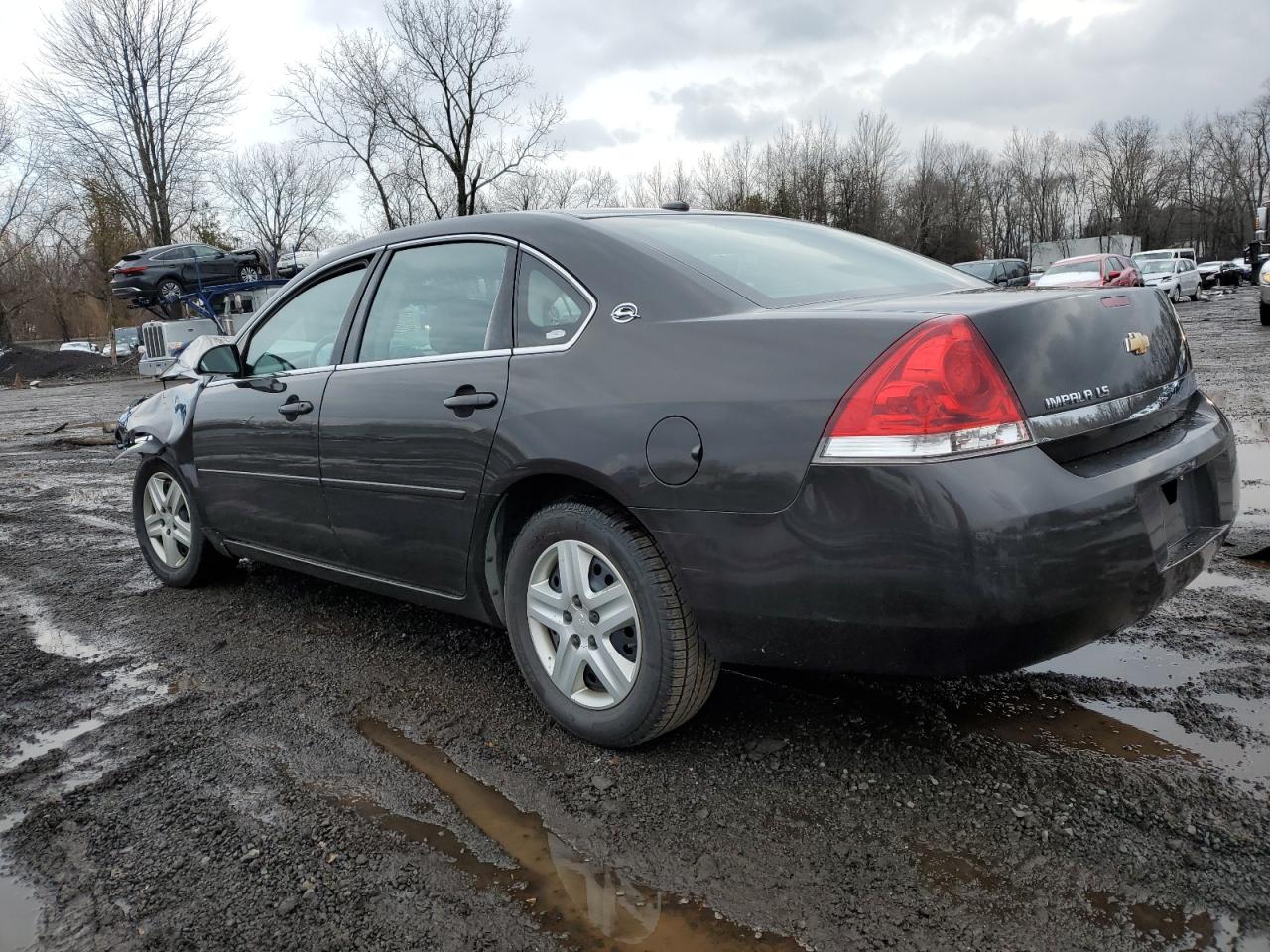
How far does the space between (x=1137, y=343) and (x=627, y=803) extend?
184cm

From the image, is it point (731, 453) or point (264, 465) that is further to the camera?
point (264, 465)

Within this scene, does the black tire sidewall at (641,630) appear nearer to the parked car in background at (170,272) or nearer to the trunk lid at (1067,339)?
the trunk lid at (1067,339)

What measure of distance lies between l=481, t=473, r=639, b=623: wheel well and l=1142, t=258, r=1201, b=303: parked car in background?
3143cm

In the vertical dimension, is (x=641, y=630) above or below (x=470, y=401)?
below

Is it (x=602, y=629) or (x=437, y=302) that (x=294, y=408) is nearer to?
(x=437, y=302)

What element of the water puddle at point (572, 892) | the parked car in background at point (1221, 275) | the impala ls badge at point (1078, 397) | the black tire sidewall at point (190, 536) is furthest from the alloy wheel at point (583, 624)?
the parked car in background at point (1221, 275)

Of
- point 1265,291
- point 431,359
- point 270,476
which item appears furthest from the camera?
point 1265,291

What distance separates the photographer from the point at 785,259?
3.03 metres

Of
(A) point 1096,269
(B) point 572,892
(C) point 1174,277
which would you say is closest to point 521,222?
(B) point 572,892

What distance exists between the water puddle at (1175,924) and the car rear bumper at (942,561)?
→ 52cm

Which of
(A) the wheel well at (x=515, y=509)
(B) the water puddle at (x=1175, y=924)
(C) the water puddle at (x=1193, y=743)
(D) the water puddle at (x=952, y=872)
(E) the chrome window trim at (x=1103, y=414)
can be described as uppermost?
(E) the chrome window trim at (x=1103, y=414)

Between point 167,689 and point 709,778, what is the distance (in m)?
2.13

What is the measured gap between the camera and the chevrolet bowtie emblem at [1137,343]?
245cm

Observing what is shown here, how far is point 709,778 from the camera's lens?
8.44 ft
